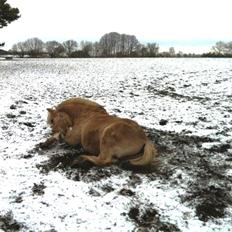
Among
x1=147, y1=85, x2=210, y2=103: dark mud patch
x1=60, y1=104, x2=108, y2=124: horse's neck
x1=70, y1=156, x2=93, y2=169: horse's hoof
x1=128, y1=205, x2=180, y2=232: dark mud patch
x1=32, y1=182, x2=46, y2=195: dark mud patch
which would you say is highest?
x1=60, y1=104, x2=108, y2=124: horse's neck

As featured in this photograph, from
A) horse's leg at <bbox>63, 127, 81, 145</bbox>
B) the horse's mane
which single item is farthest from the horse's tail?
the horse's mane

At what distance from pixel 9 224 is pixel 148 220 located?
4.88ft

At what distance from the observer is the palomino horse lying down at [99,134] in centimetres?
579

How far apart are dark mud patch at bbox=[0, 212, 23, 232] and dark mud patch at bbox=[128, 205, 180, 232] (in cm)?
121

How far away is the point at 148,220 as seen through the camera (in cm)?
454

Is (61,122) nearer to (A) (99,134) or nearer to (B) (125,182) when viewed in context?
(A) (99,134)

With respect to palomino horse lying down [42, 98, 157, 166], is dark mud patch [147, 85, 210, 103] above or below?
below

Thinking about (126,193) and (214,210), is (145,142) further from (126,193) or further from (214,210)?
(214,210)

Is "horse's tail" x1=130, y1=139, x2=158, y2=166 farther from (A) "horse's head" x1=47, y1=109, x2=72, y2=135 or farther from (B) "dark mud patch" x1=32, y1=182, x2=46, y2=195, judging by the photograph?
(A) "horse's head" x1=47, y1=109, x2=72, y2=135

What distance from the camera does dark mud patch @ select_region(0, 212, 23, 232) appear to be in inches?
170

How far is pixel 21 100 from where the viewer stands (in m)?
11.2

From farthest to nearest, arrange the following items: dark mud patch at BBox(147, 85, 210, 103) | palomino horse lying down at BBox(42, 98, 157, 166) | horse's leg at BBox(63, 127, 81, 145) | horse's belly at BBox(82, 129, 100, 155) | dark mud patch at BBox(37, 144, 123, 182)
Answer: dark mud patch at BBox(147, 85, 210, 103) → horse's leg at BBox(63, 127, 81, 145) → horse's belly at BBox(82, 129, 100, 155) → palomino horse lying down at BBox(42, 98, 157, 166) → dark mud patch at BBox(37, 144, 123, 182)

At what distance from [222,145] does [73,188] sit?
316 cm

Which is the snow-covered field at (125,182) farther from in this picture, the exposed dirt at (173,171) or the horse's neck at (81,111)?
the horse's neck at (81,111)
